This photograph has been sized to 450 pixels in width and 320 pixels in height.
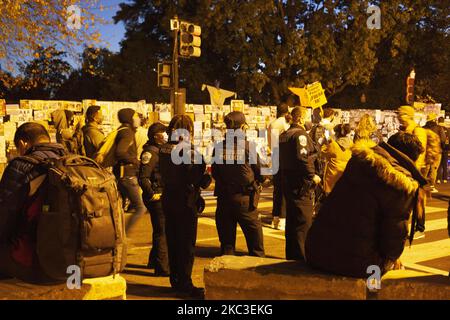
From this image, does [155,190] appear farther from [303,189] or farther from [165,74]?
[165,74]

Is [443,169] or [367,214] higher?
[367,214]

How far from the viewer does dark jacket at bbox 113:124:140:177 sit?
736 centimetres

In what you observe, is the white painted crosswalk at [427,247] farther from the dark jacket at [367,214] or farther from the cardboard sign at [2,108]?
the cardboard sign at [2,108]

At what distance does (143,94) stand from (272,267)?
3023 cm

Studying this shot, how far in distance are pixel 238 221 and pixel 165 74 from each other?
24.3 feet

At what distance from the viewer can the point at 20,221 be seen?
4.05 metres

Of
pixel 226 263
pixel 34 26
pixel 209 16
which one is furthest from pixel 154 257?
pixel 209 16

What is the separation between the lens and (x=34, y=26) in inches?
534

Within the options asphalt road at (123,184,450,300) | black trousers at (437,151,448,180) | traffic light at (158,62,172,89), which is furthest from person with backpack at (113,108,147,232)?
black trousers at (437,151,448,180)

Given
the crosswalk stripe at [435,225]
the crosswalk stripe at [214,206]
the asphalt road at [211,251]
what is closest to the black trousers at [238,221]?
the asphalt road at [211,251]

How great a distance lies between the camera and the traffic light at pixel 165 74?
1397 centimetres

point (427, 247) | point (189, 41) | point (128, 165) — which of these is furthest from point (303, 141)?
point (189, 41)

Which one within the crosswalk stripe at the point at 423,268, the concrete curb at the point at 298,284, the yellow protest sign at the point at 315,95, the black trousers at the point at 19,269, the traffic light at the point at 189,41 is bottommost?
the crosswalk stripe at the point at 423,268

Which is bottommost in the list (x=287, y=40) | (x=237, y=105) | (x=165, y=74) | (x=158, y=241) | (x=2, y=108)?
(x=158, y=241)
